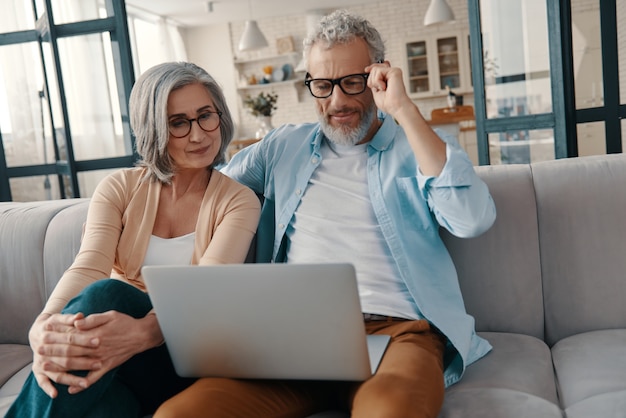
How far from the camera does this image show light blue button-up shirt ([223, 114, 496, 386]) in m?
1.55

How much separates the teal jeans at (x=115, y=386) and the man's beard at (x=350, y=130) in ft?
2.27

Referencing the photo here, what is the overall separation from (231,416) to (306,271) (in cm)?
39

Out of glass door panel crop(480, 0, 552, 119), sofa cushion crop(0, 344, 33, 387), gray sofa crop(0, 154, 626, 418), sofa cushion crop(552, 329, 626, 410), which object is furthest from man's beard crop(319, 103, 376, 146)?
glass door panel crop(480, 0, 552, 119)

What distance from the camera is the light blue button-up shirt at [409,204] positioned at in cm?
155

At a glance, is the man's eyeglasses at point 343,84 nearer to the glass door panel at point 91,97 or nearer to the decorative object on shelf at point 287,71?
the glass door panel at point 91,97

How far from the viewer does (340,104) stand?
1.76 metres

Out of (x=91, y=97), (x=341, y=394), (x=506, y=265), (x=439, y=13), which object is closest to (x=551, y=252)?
(x=506, y=265)

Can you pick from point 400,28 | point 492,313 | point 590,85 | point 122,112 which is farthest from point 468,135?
point 492,313

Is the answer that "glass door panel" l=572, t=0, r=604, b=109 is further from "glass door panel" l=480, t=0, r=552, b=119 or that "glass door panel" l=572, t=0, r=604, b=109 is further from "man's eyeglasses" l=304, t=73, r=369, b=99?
"man's eyeglasses" l=304, t=73, r=369, b=99

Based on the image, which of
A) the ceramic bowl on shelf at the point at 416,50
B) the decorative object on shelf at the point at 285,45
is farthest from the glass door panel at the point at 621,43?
the decorative object on shelf at the point at 285,45

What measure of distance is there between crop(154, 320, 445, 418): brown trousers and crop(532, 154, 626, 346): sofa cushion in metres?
0.55

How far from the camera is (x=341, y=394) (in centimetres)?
139

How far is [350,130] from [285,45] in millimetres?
8481

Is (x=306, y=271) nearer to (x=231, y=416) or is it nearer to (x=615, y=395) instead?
(x=231, y=416)
